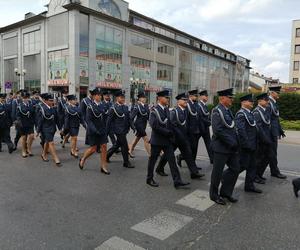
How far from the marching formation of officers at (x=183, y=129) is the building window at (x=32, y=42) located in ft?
109

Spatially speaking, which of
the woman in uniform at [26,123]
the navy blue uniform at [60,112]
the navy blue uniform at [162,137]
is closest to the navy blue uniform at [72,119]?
the woman in uniform at [26,123]

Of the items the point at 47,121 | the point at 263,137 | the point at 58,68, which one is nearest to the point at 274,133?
the point at 263,137

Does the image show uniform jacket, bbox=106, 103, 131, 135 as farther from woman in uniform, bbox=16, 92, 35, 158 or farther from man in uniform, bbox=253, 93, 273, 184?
man in uniform, bbox=253, 93, 273, 184

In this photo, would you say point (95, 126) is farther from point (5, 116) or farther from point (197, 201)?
point (5, 116)

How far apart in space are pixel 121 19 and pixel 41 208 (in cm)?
3827

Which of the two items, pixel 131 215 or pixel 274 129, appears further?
pixel 274 129

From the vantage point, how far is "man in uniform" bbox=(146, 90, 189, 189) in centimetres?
607

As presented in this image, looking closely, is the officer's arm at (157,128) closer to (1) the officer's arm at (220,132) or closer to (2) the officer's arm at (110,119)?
(1) the officer's arm at (220,132)

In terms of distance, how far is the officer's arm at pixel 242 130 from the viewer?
5.42 meters

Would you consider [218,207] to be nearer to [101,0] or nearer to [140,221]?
[140,221]

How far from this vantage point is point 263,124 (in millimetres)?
6406

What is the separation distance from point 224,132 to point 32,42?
41.5 metres

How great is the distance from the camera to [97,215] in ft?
15.4

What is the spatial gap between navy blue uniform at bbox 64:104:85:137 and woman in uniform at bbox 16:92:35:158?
0.98 meters
